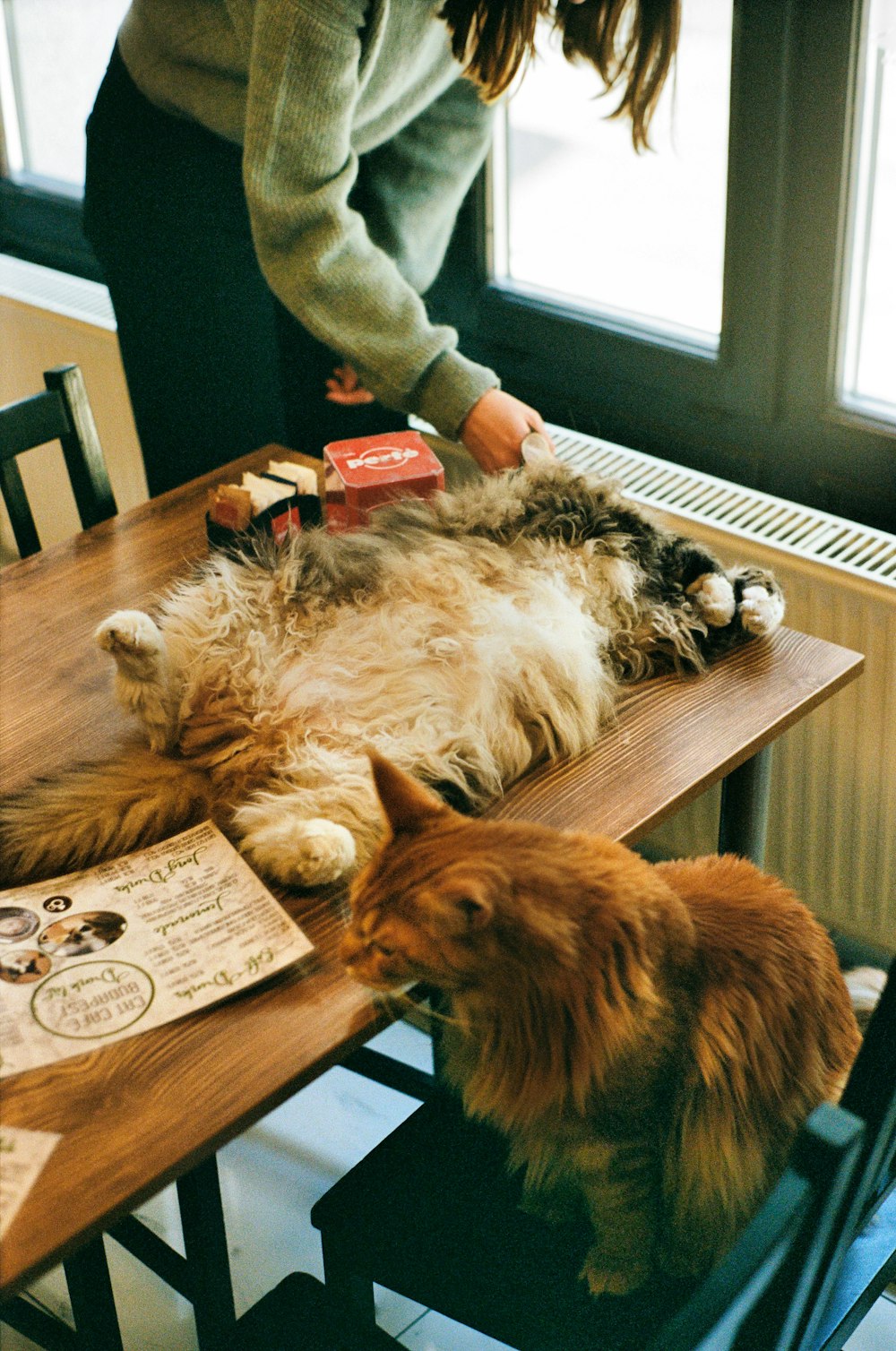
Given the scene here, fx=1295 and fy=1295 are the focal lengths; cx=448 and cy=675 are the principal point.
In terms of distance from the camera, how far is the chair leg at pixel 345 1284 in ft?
3.58

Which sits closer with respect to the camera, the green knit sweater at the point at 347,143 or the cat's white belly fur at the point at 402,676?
the cat's white belly fur at the point at 402,676

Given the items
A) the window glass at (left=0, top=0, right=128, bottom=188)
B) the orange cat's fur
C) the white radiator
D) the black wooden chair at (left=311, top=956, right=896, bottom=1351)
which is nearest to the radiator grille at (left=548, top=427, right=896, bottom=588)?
the white radiator

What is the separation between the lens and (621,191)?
2055 millimetres

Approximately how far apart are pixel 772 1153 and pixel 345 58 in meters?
1.20

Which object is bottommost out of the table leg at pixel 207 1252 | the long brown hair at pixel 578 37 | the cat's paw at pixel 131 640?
the table leg at pixel 207 1252

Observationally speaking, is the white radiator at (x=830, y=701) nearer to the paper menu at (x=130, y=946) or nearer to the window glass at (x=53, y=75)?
the paper menu at (x=130, y=946)

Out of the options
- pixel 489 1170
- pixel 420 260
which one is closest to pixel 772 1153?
pixel 489 1170

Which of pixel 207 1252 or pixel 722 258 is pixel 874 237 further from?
pixel 207 1252

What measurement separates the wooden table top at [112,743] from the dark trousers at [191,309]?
0.32 metres

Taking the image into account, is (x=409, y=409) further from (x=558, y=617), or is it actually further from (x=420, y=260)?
(x=558, y=617)

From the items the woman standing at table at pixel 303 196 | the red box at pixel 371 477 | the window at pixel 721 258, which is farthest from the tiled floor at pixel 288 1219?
the window at pixel 721 258

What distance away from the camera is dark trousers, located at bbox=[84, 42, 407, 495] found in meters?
1.92

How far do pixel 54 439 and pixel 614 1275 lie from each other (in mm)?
1308

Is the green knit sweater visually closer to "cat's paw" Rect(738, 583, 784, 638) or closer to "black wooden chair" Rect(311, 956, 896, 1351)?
"cat's paw" Rect(738, 583, 784, 638)
